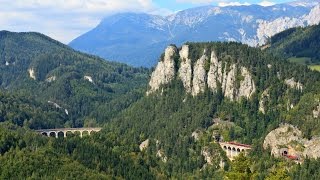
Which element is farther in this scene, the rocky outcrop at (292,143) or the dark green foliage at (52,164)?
the rocky outcrop at (292,143)

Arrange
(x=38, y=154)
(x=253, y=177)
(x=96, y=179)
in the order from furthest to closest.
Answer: (x=38, y=154), (x=96, y=179), (x=253, y=177)

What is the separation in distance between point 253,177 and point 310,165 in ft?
313

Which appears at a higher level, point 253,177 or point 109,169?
point 253,177

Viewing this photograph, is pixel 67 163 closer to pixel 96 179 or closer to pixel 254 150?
pixel 96 179

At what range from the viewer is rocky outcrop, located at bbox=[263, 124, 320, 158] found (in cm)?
18468

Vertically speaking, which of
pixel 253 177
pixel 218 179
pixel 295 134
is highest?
pixel 253 177

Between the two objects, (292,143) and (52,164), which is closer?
(52,164)

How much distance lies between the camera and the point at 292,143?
19362 cm

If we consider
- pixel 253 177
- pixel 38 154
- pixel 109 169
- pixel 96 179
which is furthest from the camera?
pixel 109 169

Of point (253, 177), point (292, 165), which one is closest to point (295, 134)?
point (292, 165)

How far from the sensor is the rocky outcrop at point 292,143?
606ft

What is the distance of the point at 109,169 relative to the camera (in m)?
191

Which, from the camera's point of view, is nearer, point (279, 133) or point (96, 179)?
point (96, 179)

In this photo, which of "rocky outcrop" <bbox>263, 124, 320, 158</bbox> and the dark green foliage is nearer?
the dark green foliage
